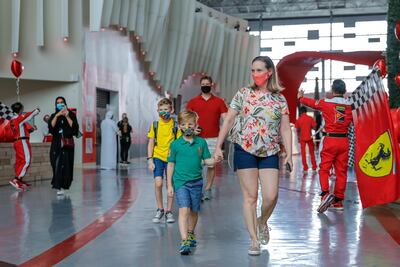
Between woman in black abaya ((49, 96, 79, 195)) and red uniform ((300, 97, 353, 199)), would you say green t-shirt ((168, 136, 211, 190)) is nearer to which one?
red uniform ((300, 97, 353, 199))

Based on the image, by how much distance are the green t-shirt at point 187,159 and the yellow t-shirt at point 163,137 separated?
1186mm

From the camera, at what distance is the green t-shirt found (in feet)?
16.8

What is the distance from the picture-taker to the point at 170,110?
20.9ft

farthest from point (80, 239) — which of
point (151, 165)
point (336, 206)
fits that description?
point (336, 206)

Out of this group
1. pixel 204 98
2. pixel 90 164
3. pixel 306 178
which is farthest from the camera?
pixel 90 164

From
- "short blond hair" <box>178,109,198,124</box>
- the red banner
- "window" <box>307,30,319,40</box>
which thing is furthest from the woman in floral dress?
"window" <box>307,30,319,40</box>

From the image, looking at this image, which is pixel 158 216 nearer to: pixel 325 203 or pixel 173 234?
pixel 173 234

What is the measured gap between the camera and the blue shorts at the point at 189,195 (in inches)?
198

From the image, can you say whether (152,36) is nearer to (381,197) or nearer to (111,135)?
(111,135)

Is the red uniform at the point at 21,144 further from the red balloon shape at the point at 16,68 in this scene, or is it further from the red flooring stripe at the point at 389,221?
the red flooring stripe at the point at 389,221

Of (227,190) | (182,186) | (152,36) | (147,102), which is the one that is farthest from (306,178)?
(147,102)

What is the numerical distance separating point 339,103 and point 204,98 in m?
1.90

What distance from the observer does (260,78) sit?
15.9 feet

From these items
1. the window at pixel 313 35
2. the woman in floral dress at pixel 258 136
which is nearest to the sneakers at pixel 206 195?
the woman in floral dress at pixel 258 136
